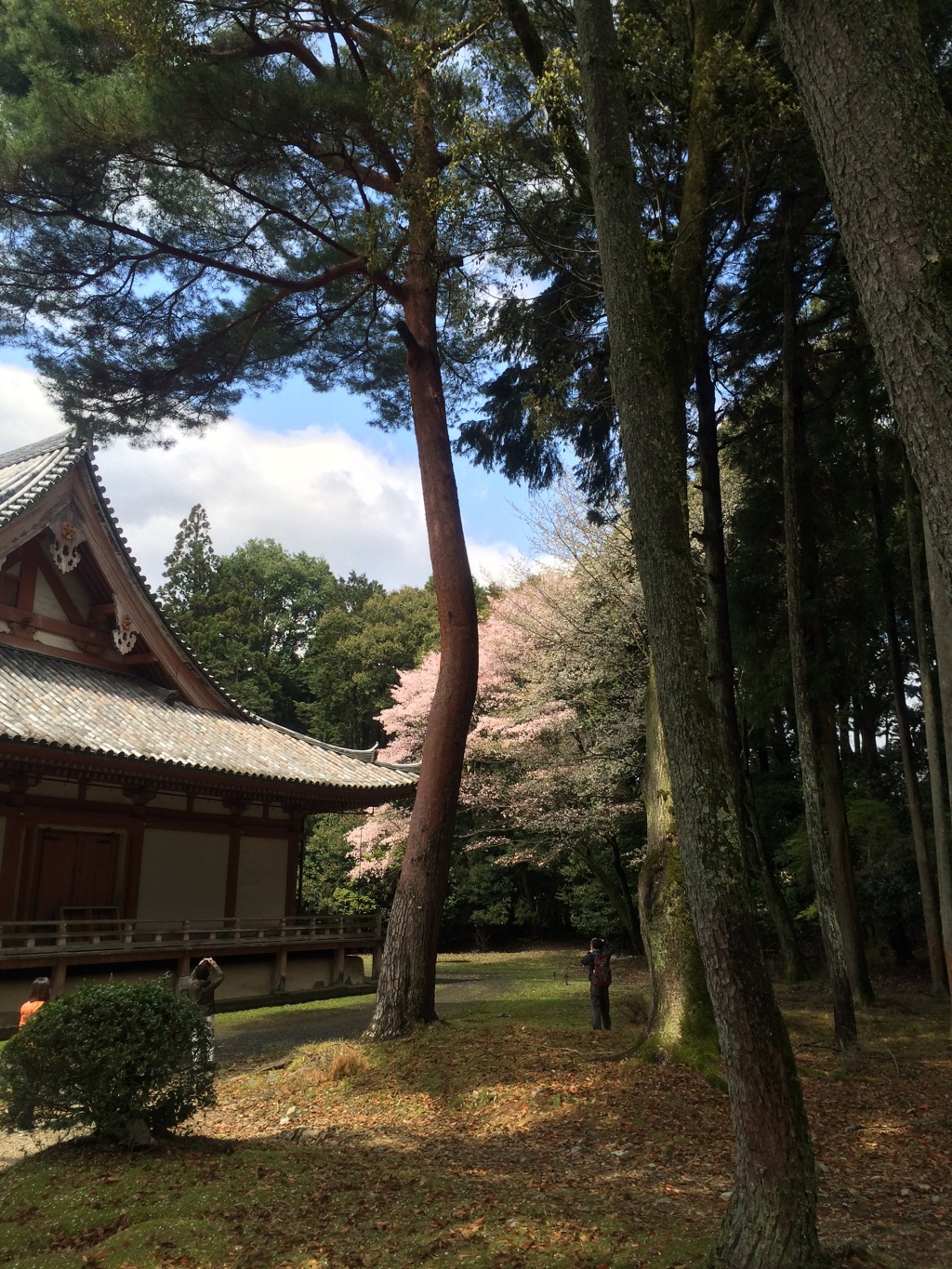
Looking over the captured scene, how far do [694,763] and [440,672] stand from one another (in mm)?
6057

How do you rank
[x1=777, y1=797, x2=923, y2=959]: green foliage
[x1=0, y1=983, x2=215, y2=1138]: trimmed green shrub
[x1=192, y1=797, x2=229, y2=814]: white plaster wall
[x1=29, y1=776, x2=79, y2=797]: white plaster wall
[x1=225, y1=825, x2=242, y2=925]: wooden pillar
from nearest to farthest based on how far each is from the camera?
[x1=0, y1=983, x2=215, y2=1138]: trimmed green shrub
[x1=29, y1=776, x2=79, y2=797]: white plaster wall
[x1=192, y1=797, x2=229, y2=814]: white plaster wall
[x1=225, y1=825, x2=242, y2=925]: wooden pillar
[x1=777, y1=797, x2=923, y2=959]: green foliage

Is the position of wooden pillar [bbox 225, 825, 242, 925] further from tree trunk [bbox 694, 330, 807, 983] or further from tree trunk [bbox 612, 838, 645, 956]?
tree trunk [bbox 612, 838, 645, 956]

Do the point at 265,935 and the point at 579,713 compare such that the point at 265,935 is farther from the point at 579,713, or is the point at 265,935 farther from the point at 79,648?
the point at 579,713

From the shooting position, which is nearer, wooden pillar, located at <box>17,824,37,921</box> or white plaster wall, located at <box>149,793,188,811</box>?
wooden pillar, located at <box>17,824,37,921</box>

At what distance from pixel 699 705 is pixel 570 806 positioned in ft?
54.1

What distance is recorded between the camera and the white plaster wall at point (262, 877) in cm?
1530

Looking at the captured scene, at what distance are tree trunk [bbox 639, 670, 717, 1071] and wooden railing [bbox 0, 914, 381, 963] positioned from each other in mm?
7579

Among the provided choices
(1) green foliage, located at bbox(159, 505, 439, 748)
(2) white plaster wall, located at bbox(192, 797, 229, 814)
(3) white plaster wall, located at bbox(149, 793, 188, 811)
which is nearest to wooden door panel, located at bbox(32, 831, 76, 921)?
(3) white plaster wall, located at bbox(149, 793, 188, 811)

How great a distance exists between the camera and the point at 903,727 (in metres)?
13.5

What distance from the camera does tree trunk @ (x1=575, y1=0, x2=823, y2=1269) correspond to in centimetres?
352

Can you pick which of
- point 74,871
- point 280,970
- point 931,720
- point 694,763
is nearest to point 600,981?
point 931,720

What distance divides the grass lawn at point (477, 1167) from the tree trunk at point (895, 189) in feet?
11.5

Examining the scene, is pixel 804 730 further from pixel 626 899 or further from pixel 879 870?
pixel 626 899

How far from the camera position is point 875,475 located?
44.5 feet
